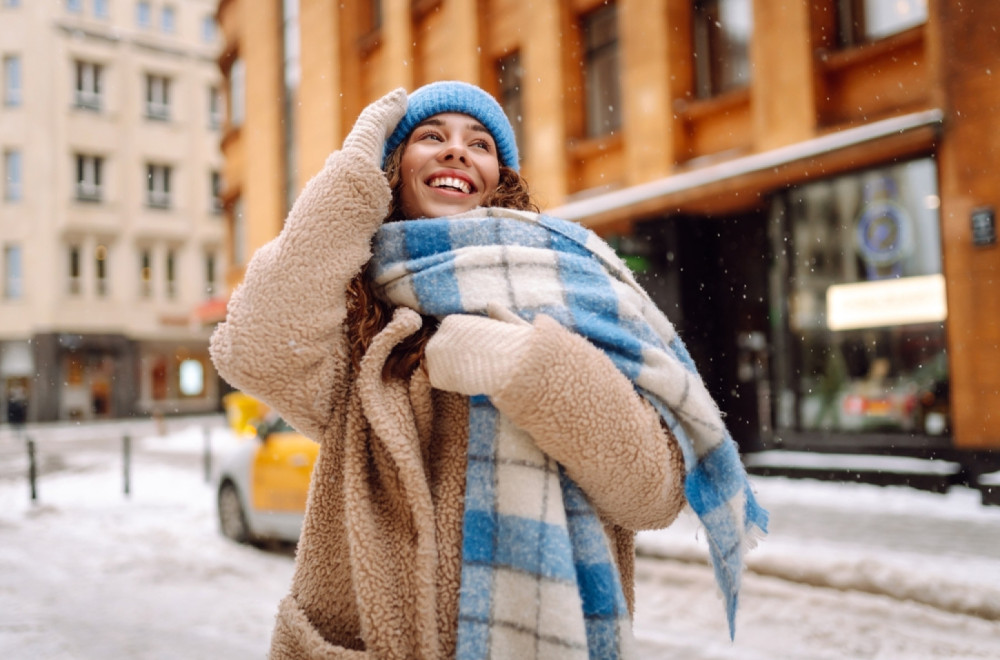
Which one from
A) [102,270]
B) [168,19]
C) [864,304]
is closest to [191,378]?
[102,270]

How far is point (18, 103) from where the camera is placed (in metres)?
33.1

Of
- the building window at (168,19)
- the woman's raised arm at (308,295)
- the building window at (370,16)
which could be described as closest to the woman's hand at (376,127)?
the woman's raised arm at (308,295)

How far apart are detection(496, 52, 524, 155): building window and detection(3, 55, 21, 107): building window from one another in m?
27.4

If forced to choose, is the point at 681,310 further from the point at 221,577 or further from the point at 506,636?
the point at 506,636

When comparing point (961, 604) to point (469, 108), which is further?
point (961, 604)

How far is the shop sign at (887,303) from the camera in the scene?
9.49m

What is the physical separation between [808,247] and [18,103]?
33.5 metres

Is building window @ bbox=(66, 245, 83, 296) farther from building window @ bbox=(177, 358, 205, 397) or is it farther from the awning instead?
the awning

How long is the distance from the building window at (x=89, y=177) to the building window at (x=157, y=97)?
126 inches

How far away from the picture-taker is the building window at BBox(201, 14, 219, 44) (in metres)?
38.6

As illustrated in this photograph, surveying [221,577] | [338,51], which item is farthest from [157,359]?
[221,577]

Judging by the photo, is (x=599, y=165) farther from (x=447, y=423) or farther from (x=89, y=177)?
(x=89, y=177)

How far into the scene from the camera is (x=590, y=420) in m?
1.28

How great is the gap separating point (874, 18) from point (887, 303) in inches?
142
